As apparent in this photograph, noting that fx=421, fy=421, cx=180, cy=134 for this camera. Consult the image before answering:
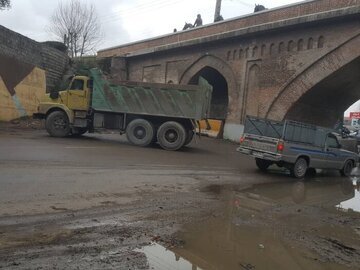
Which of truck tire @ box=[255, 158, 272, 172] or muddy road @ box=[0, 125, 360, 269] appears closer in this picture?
muddy road @ box=[0, 125, 360, 269]

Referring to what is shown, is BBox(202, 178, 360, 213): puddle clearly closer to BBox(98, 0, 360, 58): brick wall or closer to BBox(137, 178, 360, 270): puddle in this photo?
BBox(137, 178, 360, 270): puddle

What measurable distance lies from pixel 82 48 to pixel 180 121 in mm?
35459

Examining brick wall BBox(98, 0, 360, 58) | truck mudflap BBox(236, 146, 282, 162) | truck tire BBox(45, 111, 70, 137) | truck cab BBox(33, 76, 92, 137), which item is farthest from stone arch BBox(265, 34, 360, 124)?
truck tire BBox(45, 111, 70, 137)

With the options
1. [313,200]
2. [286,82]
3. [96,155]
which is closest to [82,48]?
[286,82]

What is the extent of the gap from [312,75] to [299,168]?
29.6 ft

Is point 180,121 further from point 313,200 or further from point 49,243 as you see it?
point 49,243

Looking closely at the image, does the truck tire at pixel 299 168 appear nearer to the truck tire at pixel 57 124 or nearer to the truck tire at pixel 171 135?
the truck tire at pixel 171 135

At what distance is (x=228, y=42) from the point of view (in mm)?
26812

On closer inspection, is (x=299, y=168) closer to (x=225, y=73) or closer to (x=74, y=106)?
(x=74, y=106)

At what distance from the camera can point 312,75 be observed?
21672mm

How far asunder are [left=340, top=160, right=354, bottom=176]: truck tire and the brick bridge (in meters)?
5.80

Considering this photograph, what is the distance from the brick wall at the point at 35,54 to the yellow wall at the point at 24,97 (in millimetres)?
976

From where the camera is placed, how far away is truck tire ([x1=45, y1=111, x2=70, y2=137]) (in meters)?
18.5

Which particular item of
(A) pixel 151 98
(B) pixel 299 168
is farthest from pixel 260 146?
(A) pixel 151 98
